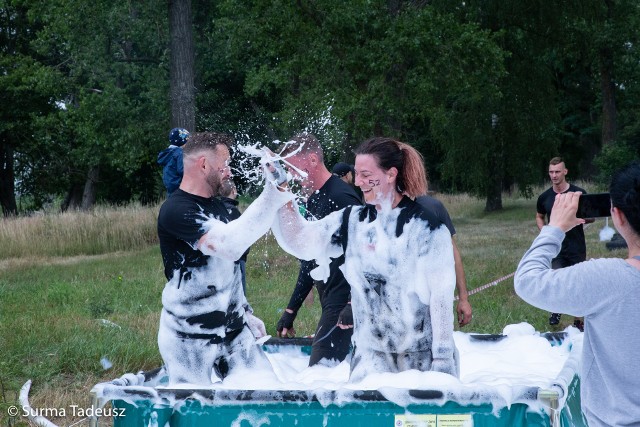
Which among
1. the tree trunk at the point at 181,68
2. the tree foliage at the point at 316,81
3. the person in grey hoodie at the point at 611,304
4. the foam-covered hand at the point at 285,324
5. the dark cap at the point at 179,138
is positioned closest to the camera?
the person in grey hoodie at the point at 611,304

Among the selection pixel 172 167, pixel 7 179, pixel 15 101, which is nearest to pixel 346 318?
pixel 172 167

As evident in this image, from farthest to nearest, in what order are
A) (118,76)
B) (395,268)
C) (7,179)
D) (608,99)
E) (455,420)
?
(7,179) < (608,99) < (118,76) < (395,268) < (455,420)

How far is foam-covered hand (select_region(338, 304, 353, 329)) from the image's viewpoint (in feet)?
15.2

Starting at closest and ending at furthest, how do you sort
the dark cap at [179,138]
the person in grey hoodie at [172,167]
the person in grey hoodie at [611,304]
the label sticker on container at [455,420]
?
1. the person in grey hoodie at [611,304]
2. the label sticker on container at [455,420]
3. the person in grey hoodie at [172,167]
4. the dark cap at [179,138]

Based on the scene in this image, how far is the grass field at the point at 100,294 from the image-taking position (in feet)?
21.6

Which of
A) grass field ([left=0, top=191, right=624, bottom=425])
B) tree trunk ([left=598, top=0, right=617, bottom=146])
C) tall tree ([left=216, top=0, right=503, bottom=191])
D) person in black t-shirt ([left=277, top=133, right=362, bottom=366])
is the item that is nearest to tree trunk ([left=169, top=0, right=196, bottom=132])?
tall tree ([left=216, top=0, right=503, bottom=191])

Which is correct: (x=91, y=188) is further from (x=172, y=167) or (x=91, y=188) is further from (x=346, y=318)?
(x=346, y=318)

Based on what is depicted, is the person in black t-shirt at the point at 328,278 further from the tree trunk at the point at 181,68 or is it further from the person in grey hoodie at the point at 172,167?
the tree trunk at the point at 181,68

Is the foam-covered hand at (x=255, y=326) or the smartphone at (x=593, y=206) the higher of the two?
the smartphone at (x=593, y=206)

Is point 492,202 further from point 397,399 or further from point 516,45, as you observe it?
point 397,399

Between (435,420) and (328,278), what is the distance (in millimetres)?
1602

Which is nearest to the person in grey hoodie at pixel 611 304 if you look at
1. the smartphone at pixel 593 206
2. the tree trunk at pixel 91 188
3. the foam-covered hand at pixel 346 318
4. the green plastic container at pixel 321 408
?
the smartphone at pixel 593 206

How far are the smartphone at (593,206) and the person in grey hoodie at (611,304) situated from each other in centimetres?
18

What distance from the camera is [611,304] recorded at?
254 cm
